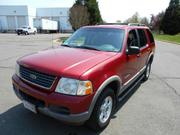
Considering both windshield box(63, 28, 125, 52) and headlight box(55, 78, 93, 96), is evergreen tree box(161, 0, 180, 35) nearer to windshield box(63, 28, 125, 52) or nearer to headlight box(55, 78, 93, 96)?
windshield box(63, 28, 125, 52)

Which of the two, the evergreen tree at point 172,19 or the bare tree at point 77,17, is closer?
the bare tree at point 77,17

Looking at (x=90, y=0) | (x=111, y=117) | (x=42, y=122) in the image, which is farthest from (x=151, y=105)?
(x=90, y=0)

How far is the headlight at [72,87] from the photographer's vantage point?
2789 mm

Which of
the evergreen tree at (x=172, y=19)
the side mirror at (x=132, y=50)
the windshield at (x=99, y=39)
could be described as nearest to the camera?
the side mirror at (x=132, y=50)

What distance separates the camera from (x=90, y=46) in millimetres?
4250

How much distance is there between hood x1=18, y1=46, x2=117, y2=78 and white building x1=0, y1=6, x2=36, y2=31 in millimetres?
66886

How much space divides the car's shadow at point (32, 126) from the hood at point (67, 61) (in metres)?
1.17

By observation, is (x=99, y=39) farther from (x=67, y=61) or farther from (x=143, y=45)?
(x=143, y=45)

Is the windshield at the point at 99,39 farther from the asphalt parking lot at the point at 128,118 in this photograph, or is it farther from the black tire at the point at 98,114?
the asphalt parking lot at the point at 128,118

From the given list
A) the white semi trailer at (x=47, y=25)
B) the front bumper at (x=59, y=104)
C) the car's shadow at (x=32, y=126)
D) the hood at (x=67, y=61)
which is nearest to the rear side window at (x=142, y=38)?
the hood at (x=67, y=61)

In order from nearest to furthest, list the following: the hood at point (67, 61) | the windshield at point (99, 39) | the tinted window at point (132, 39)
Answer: the hood at point (67, 61) < the windshield at point (99, 39) < the tinted window at point (132, 39)

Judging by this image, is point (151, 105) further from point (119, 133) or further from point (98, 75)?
point (98, 75)

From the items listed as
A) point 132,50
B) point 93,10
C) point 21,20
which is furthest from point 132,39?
point 21,20

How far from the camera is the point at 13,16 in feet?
214
